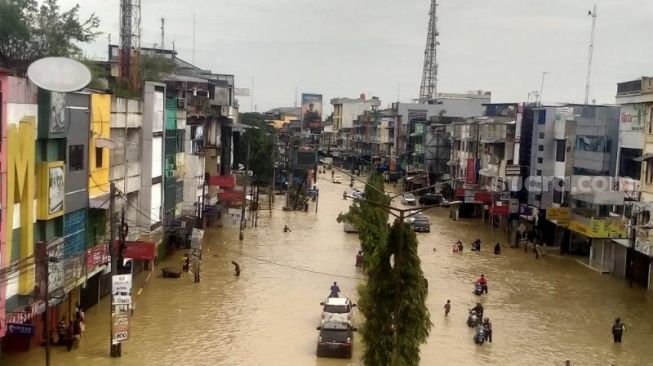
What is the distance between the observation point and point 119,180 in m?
35.5

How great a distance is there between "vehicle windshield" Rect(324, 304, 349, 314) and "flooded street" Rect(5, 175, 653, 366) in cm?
118

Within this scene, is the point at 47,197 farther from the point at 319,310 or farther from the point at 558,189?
the point at 558,189

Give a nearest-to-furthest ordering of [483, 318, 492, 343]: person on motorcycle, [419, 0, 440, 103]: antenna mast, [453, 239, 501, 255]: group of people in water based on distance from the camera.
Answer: [483, 318, 492, 343]: person on motorcycle
[453, 239, 501, 255]: group of people in water
[419, 0, 440, 103]: antenna mast

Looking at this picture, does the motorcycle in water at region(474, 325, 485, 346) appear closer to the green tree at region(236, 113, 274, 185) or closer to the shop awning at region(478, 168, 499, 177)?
the shop awning at region(478, 168, 499, 177)

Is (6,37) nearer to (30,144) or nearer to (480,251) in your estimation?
(30,144)

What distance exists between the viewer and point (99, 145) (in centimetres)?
3077

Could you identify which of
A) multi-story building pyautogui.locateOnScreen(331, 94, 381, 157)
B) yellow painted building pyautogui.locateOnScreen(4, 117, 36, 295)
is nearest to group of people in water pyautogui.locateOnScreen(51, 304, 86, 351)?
yellow painted building pyautogui.locateOnScreen(4, 117, 36, 295)

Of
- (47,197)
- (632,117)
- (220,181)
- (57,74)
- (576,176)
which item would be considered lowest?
(220,181)

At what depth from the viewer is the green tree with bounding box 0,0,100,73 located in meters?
45.8

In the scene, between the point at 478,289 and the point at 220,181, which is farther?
the point at 220,181

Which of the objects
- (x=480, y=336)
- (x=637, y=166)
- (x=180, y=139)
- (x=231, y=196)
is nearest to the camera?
(x=480, y=336)

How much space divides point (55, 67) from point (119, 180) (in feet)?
40.3

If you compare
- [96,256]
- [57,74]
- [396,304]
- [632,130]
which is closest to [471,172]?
[632,130]

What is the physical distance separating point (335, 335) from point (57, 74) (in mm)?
12514
